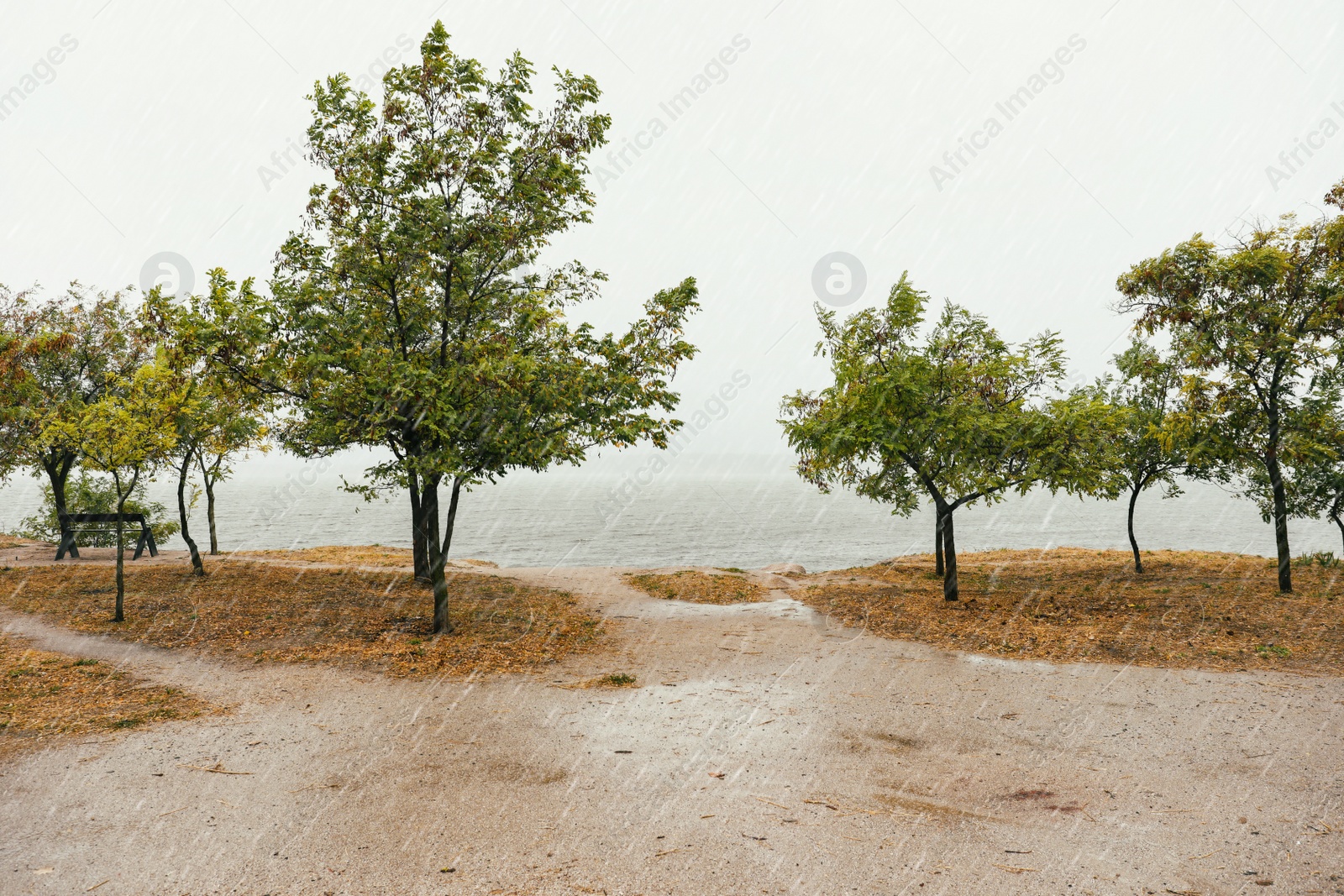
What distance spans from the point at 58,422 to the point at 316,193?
23.6ft

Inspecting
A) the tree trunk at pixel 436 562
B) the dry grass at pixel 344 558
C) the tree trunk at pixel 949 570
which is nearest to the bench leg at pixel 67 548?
the dry grass at pixel 344 558

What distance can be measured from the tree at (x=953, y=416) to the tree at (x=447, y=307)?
566 centimetres

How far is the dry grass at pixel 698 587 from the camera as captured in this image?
63.5ft

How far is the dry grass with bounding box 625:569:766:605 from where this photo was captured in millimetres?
19359

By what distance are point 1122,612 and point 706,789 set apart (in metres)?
13.7

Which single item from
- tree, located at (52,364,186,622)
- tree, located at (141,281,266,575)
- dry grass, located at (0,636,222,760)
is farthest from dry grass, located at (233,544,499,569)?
dry grass, located at (0,636,222,760)

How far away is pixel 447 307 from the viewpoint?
42.8 ft

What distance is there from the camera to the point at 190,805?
6430 mm

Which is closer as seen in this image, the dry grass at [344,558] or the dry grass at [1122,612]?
the dry grass at [1122,612]

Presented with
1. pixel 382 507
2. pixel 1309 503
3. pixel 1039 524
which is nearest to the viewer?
pixel 1309 503

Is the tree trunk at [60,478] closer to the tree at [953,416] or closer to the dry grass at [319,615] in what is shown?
the dry grass at [319,615]

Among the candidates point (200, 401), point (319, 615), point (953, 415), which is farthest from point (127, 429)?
point (953, 415)

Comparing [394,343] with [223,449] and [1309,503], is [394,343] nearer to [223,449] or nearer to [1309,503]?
[223,449]

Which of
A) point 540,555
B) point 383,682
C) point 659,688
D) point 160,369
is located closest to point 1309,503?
point 659,688
